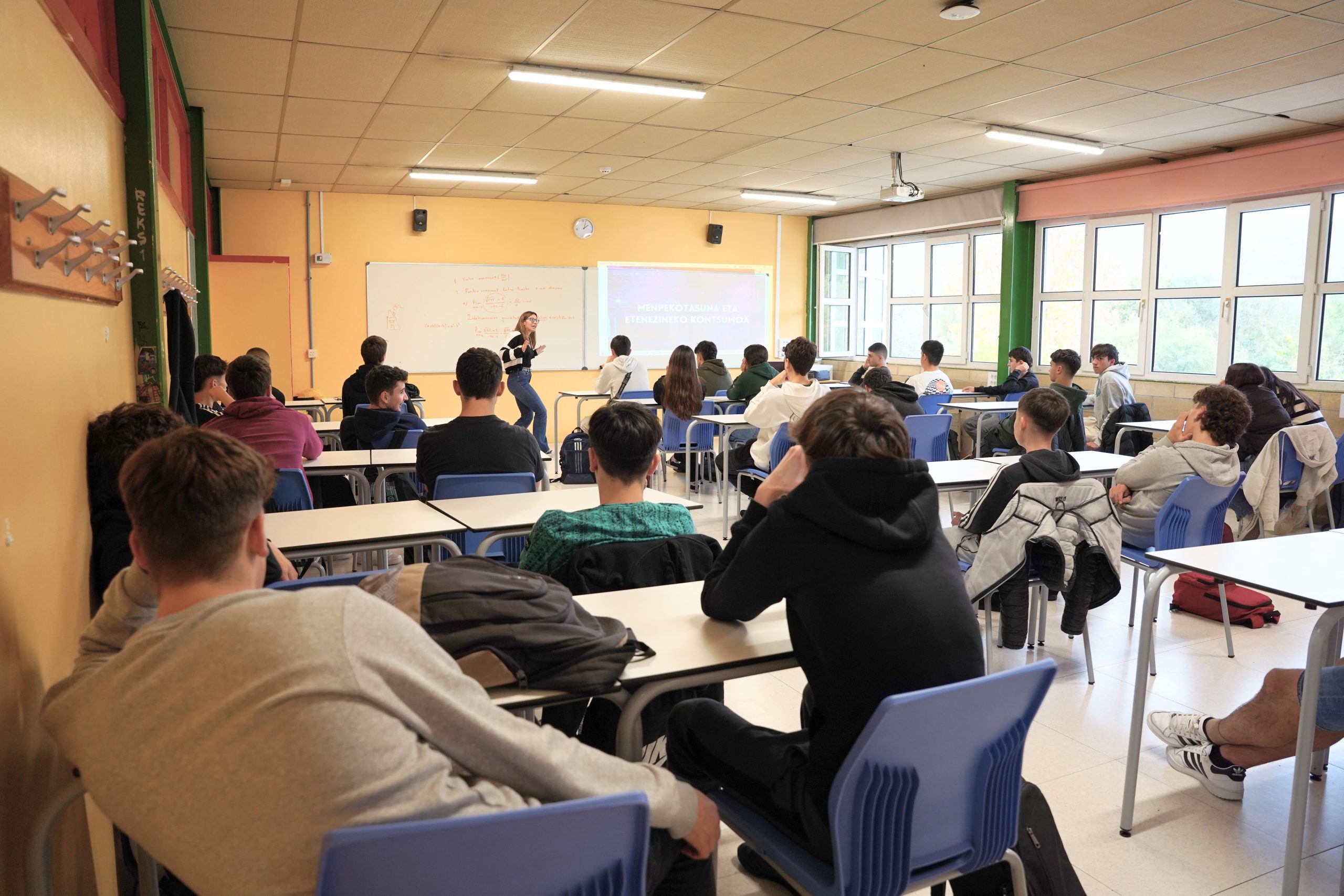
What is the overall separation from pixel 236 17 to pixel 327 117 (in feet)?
6.17

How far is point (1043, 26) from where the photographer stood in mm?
4344

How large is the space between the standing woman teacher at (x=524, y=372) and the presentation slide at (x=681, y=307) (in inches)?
104

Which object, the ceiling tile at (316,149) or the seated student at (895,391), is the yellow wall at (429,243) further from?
the seated student at (895,391)

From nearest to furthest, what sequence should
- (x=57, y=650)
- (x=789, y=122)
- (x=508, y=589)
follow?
(x=508, y=589) < (x=57, y=650) < (x=789, y=122)

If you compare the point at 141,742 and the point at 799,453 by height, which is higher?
the point at 799,453

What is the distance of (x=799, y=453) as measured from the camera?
6.19 ft

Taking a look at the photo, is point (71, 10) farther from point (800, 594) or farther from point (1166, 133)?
point (1166, 133)

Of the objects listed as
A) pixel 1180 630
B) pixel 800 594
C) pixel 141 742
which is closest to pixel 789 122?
pixel 1180 630

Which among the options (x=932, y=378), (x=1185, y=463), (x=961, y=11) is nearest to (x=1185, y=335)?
(x=932, y=378)

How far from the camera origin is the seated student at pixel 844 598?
1.51 meters

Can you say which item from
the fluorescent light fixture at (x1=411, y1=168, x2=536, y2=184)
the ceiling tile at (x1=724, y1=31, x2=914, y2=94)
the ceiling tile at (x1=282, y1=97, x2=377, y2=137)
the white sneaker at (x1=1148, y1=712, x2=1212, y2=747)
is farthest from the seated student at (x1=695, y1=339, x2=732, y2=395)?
the white sneaker at (x1=1148, y1=712, x2=1212, y2=747)

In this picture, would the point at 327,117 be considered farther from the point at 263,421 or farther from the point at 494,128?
the point at 263,421

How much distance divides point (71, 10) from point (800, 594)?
239cm

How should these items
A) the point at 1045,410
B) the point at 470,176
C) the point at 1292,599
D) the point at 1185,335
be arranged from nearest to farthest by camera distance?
the point at 1292,599 → the point at 1045,410 → the point at 1185,335 → the point at 470,176
